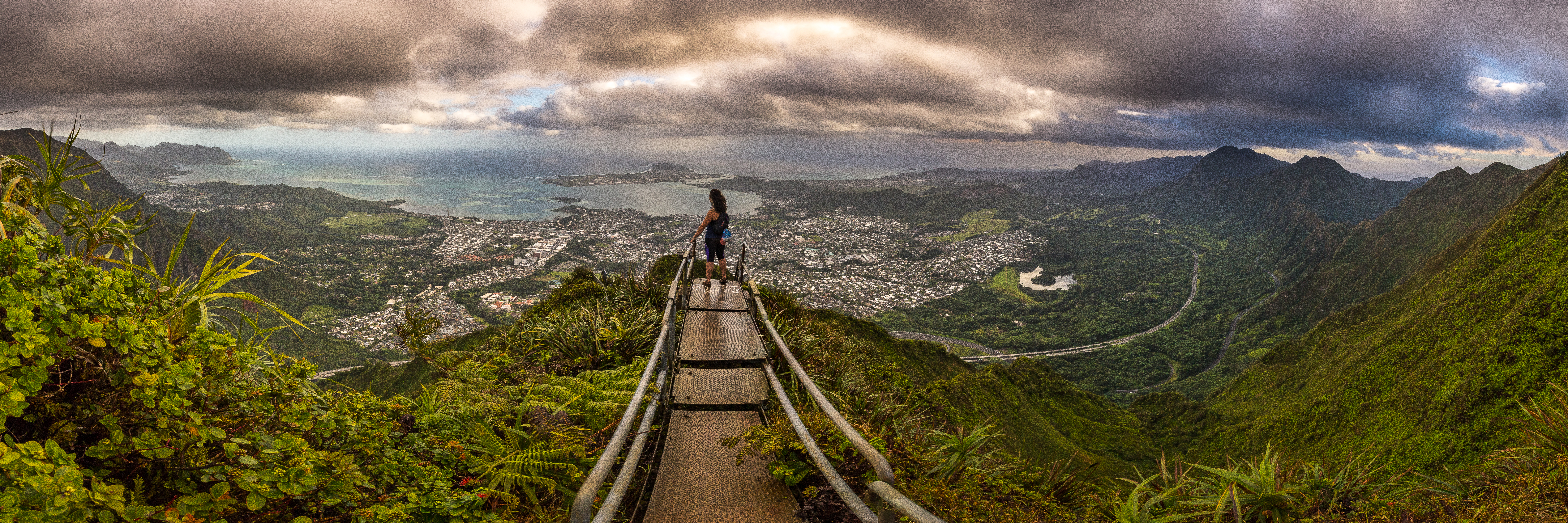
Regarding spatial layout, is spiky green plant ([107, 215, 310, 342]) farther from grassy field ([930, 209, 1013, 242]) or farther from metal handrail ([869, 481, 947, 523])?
grassy field ([930, 209, 1013, 242])

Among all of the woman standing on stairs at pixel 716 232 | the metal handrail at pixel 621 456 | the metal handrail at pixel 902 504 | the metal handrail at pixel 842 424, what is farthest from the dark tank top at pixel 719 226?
the metal handrail at pixel 902 504

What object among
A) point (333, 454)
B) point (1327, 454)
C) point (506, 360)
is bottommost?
point (1327, 454)

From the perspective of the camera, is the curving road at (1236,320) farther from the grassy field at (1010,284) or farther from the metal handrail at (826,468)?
the metal handrail at (826,468)

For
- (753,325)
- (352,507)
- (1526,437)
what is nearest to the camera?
(352,507)

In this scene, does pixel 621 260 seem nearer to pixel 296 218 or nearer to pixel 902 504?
pixel 902 504

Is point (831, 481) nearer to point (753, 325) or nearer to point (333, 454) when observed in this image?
point (333, 454)

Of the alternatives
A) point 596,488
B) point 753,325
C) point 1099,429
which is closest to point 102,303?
point 596,488
